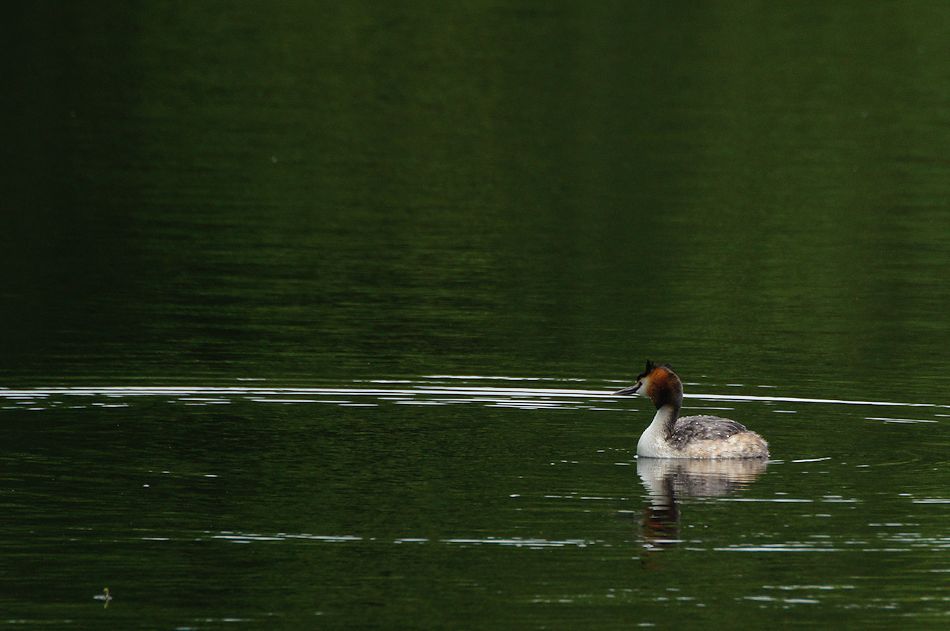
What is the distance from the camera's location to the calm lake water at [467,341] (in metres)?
12.9

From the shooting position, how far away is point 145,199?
32594mm

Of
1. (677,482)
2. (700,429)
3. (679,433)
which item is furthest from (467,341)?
(677,482)

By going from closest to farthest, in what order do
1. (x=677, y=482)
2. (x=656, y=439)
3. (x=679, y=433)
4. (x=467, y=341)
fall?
(x=677, y=482), (x=656, y=439), (x=679, y=433), (x=467, y=341)

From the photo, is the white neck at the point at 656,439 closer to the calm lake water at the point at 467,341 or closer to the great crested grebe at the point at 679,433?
the great crested grebe at the point at 679,433

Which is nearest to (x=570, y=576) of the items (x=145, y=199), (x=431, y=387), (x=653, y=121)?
(x=431, y=387)

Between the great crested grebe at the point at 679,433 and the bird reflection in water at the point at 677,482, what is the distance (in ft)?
0.26

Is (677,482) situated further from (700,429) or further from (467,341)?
(467,341)

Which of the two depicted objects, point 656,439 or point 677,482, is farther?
point 656,439

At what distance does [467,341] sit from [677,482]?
20.0 feet

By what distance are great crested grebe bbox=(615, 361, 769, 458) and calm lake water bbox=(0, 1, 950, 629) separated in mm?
254

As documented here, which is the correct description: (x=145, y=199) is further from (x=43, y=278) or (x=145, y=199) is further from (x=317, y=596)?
(x=317, y=596)

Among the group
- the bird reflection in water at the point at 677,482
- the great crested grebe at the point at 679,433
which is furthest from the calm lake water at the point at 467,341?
the great crested grebe at the point at 679,433

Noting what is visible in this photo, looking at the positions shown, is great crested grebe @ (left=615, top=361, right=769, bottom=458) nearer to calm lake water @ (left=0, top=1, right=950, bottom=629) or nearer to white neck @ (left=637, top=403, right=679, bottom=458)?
white neck @ (left=637, top=403, right=679, bottom=458)

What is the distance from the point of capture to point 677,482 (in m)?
15.8
